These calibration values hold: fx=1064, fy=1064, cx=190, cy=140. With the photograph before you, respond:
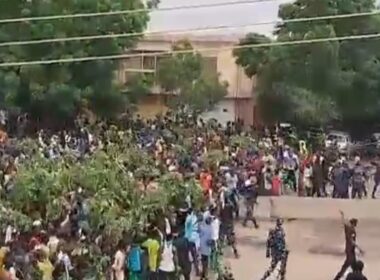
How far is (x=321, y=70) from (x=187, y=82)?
305 inches

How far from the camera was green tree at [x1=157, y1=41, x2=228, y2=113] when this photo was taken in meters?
41.9

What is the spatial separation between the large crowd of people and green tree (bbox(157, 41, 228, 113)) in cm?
899

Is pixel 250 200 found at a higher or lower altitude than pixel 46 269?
higher

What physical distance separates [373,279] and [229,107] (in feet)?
113

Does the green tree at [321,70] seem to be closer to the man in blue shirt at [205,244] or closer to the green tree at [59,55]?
the green tree at [59,55]

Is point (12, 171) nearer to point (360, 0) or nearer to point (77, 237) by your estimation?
point (77, 237)

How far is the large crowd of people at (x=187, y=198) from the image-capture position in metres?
11.7

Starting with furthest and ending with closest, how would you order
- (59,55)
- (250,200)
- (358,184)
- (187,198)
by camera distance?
(59,55) → (358,184) → (250,200) → (187,198)

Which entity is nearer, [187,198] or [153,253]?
[153,253]

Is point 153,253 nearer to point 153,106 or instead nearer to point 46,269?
point 46,269

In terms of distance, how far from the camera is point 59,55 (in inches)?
1226

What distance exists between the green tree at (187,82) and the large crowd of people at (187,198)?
8.99 m

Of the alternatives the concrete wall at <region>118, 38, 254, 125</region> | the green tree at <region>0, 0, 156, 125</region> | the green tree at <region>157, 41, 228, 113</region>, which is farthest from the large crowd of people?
the concrete wall at <region>118, 38, 254, 125</region>

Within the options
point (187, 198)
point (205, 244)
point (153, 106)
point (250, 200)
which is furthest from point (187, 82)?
point (205, 244)
